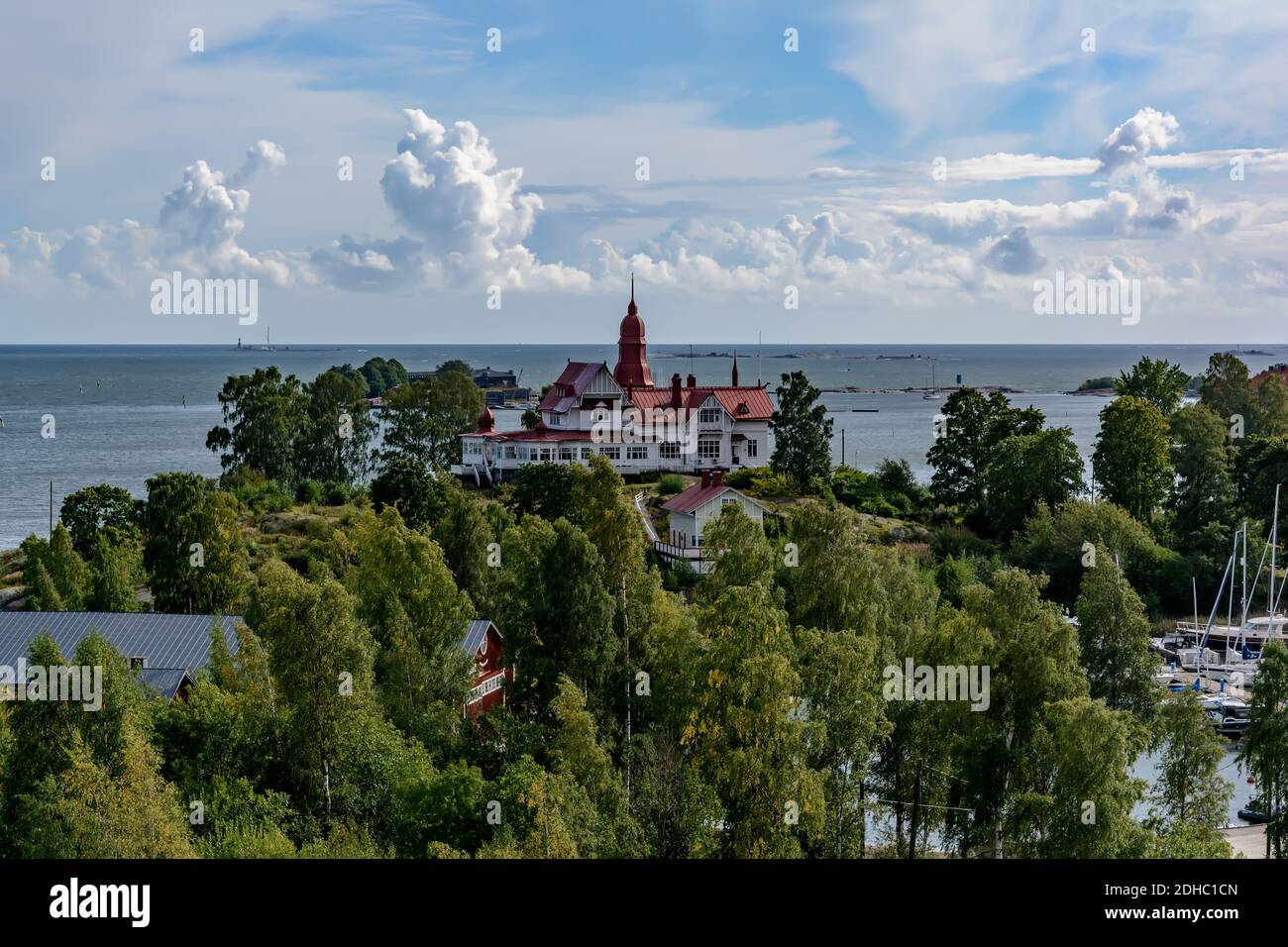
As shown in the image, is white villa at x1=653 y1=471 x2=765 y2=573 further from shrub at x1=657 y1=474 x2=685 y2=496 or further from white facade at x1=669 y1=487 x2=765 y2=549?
shrub at x1=657 y1=474 x2=685 y2=496

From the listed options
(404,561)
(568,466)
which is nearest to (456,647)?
(404,561)

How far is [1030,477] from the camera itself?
2158 inches

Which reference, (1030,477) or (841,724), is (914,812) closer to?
(841,724)

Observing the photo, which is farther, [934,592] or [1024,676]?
[934,592]

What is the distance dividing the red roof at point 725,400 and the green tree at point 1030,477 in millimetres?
12285

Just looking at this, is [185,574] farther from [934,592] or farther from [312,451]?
[312,451]

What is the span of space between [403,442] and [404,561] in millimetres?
40089

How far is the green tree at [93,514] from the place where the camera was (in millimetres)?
47656

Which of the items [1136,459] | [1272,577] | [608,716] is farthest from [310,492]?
[1272,577]

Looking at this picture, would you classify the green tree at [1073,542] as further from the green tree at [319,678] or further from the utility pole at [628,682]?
the green tree at [319,678]

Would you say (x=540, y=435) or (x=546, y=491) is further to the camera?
(x=540, y=435)

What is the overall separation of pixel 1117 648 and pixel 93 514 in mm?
36829
